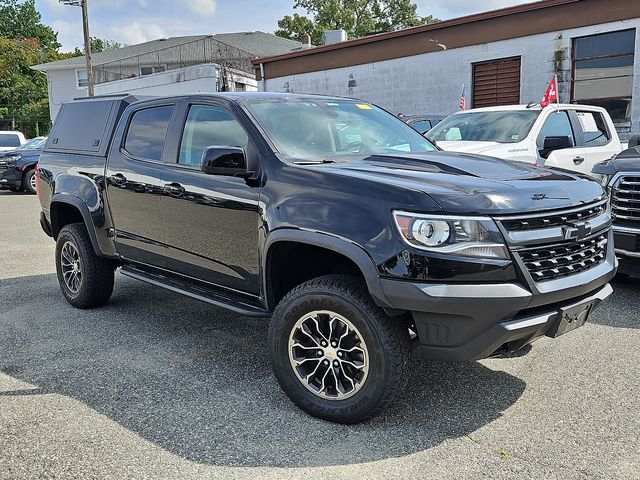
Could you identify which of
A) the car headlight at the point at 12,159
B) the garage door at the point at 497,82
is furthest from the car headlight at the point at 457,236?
the car headlight at the point at 12,159

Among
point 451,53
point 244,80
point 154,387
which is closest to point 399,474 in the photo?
point 154,387

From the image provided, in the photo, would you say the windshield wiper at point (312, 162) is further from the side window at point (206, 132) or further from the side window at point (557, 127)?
the side window at point (557, 127)

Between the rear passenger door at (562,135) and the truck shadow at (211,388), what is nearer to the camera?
the truck shadow at (211,388)

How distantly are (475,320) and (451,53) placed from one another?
617 inches

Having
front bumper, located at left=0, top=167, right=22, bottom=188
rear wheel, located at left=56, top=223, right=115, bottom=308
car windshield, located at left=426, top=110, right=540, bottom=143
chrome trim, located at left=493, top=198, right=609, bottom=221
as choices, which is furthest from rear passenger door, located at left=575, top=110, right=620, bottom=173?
front bumper, located at left=0, top=167, right=22, bottom=188

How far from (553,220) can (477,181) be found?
17.3 inches

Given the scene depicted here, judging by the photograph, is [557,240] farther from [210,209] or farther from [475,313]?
[210,209]

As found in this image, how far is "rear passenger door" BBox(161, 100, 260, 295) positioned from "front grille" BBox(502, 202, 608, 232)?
1.52m

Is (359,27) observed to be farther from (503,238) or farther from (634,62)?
(503,238)

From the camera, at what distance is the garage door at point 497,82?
53.6ft

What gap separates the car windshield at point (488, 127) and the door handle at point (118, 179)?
4995mm

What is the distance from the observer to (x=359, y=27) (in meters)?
49.4

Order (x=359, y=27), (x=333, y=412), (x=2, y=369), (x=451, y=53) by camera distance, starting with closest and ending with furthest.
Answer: (x=333, y=412) < (x=2, y=369) < (x=451, y=53) < (x=359, y=27)

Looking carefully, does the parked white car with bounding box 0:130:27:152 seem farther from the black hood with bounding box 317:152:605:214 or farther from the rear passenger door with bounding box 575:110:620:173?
the black hood with bounding box 317:152:605:214
